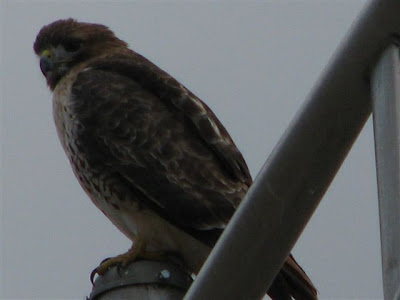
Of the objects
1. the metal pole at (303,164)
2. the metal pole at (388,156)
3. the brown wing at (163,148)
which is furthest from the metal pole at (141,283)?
the brown wing at (163,148)

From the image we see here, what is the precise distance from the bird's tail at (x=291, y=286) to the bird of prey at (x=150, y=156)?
13 centimetres

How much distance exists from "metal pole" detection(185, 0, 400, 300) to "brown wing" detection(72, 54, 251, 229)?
2576 millimetres

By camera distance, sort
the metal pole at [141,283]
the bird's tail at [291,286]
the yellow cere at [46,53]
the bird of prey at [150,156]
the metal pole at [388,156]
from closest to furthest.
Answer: the metal pole at [388,156], the metal pole at [141,283], the bird's tail at [291,286], the bird of prey at [150,156], the yellow cere at [46,53]

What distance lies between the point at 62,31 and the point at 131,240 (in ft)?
6.25

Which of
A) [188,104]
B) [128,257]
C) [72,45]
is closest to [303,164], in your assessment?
[128,257]

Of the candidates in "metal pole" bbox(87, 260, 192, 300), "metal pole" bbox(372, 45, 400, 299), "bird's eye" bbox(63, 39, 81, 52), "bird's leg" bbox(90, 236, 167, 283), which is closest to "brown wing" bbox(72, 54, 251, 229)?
"bird's leg" bbox(90, 236, 167, 283)

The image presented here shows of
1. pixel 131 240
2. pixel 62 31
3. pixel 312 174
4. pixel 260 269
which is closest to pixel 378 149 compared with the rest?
pixel 312 174

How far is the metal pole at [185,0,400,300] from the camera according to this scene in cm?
291

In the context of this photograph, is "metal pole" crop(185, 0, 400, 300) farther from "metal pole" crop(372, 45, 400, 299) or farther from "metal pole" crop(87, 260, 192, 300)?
"metal pole" crop(87, 260, 192, 300)

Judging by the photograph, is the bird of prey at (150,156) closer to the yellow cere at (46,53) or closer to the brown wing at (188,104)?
the brown wing at (188,104)

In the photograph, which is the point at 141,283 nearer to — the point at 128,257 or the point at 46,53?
the point at 128,257

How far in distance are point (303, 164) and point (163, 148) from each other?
324 cm

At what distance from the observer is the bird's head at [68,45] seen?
23.1ft

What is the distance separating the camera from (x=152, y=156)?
20.0ft
